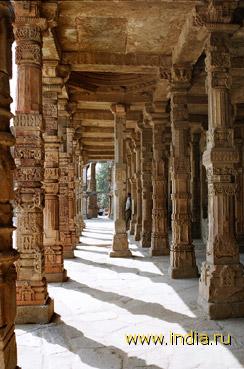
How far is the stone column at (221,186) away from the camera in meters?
5.75

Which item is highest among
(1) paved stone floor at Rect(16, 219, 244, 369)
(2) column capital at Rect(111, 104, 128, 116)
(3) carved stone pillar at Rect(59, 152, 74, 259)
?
(2) column capital at Rect(111, 104, 128, 116)

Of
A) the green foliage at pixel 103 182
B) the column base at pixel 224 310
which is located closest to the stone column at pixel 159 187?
the column base at pixel 224 310

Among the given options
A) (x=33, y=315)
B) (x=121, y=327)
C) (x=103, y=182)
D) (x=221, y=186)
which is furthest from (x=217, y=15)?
(x=103, y=182)

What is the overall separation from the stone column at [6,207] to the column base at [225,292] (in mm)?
3532

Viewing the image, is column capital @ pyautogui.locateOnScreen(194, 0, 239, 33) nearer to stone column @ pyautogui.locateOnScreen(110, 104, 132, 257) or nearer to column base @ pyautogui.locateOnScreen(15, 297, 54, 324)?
column base @ pyautogui.locateOnScreen(15, 297, 54, 324)

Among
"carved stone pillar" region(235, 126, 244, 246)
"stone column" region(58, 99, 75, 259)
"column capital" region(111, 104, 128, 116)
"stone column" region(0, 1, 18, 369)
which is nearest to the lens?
"stone column" region(0, 1, 18, 369)

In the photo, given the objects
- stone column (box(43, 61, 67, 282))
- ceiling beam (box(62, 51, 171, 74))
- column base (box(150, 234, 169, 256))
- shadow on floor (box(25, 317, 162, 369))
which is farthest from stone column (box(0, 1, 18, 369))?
column base (box(150, 234, 169, 256))

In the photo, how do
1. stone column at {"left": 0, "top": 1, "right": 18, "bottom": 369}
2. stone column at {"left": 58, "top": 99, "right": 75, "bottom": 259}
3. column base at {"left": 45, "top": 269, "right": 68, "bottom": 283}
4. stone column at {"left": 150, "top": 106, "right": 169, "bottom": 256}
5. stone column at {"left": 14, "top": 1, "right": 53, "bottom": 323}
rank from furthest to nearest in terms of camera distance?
1. stone column at {"left": 150, "top": 106, "right": 169, "bottom": 256}
2. stone column at {"left": 58, "top": 99, "right": 75, "bottom": 259}
3. column base at {"left": 45, "top": 269, "right": 68, "bottom": 283}
4. stone column at {"left": 14, "top": 1, "right": 53, "bottom": 323}
5. stone column at {"left": 0, "top": 1, "right": 18, "bottom": 369}

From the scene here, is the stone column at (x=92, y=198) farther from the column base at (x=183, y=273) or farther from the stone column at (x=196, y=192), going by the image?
the column base at (x=183, y=273)

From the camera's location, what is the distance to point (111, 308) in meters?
6.14

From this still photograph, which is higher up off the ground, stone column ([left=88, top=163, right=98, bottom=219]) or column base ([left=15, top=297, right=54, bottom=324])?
stone column ([left=88, top=163, right=98, bottom=219])

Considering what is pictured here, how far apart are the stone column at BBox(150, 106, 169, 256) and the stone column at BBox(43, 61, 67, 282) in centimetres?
404

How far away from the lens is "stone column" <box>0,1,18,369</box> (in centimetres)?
264

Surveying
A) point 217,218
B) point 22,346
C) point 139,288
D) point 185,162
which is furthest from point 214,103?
point 22,346
